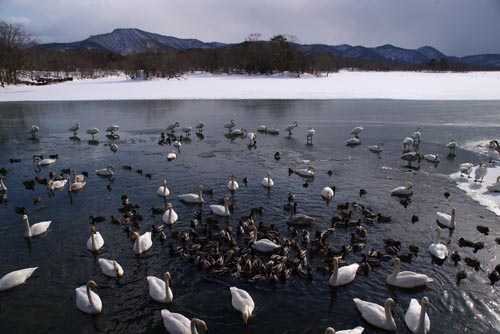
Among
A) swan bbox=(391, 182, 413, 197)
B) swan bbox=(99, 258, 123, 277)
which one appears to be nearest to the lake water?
swan bbox=(99, 258, 123, 277)

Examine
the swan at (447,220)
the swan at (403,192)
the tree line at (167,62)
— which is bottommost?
the swan at (447,220)

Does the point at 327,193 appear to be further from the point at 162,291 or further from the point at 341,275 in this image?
the point at 162,291

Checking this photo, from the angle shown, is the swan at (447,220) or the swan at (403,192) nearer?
the swan at (447,220)

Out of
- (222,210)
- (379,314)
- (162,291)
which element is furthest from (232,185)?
(379,314)

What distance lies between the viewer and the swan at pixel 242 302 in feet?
27.9

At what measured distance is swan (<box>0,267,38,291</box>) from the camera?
31.5ft

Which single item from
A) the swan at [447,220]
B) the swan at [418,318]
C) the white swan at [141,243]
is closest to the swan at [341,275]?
the swan at [418,318]

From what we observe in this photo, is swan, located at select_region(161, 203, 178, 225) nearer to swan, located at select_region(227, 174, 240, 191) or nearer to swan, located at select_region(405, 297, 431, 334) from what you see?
swan, located at select_region(227, 174, 240, 191)

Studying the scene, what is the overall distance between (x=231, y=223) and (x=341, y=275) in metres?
4.69

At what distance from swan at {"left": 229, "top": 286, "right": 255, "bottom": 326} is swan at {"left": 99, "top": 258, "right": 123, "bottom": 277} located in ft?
10.0

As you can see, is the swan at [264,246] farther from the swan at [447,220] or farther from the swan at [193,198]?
the swan at [447,220]

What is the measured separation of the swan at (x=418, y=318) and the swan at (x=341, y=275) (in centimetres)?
154

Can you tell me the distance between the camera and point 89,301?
8.82 meters

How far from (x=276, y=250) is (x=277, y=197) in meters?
4.52
